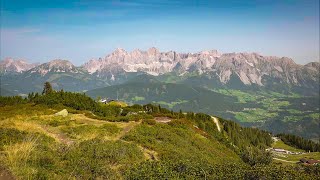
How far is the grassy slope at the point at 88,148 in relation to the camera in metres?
21.6

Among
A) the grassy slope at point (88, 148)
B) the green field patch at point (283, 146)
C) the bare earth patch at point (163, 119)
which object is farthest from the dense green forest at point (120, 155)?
the green field patch at point (283, 146)

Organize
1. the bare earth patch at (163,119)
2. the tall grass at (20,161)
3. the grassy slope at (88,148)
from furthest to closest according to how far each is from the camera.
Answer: the bare earth patch at (163,119) → the grassy slope at (88,148) → the tall grass at (20,161)

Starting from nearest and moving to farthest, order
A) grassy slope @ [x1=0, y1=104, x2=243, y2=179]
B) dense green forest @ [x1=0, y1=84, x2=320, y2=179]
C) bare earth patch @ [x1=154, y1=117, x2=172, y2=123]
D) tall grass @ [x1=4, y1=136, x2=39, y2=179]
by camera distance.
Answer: tall grass @ [x1=4, y1=136, x2=39, y2=179] → dense green forest @ [x1=0, y1=84, x2=320, y2=179] → grassy slope @ [x1=0, y1=104, x2=243, y2=179] → bare earth patch @ [x1=154, y1=117, x2=172, y2=123]

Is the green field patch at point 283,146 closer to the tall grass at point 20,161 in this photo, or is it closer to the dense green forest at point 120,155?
the dense green forest at point 120,155

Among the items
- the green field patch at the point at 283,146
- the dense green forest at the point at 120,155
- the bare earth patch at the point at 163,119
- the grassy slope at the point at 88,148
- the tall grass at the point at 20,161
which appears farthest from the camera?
the green field patch at the point at 283,146

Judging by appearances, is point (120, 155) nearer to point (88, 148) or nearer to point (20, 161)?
point (88, 148)

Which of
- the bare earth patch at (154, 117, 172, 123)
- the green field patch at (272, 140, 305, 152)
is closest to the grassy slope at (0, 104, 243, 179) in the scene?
Result: the bare earth patch at (154, 117, 172, 123)

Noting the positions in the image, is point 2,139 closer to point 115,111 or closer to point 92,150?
point 92,150

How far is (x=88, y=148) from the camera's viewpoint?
29.6m

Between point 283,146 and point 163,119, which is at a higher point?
point 163,119

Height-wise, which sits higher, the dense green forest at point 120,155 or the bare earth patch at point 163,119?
the dense green forest at point 120,155

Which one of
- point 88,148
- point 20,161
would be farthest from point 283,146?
point 20,161

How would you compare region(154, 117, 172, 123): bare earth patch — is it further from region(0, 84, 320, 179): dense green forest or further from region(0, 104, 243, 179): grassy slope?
region(0, 104, 243, 179): grassy slope

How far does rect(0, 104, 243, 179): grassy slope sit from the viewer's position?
21.6 metres
